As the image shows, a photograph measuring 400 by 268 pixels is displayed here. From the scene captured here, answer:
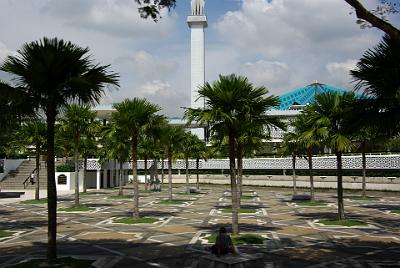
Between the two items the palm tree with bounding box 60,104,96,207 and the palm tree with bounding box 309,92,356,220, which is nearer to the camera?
the palm tree with bounding box 309,92,356,220

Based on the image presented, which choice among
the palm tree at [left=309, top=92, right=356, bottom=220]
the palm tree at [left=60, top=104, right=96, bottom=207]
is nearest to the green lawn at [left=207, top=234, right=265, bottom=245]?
the palm tree at [left=309, top=92, right=356, bottom=220]

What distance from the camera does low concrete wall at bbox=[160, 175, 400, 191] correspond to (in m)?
47.2

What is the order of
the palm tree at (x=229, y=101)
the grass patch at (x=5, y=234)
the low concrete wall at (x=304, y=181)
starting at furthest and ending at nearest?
the low concrete wall at (x=304, y=181) < the grass patch at (x=5, y=234) < the palm tree at (x=229, y=101)

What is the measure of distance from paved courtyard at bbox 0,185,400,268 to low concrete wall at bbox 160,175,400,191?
17875 mm

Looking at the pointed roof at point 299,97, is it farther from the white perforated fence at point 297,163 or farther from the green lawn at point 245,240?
the green lawn at point 245,240

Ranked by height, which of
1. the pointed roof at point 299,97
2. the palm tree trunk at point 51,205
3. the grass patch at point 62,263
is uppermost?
the pointed roof at point 299,97

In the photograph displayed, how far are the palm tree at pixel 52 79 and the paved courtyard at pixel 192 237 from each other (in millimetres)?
3069

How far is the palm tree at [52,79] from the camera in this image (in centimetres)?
1260

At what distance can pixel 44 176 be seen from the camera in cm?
5847

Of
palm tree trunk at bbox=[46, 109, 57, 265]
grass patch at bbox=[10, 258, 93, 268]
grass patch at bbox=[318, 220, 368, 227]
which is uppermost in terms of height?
palm tree trunk at bbox=[46, 109, 57, 265]

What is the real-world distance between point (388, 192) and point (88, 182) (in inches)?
1523

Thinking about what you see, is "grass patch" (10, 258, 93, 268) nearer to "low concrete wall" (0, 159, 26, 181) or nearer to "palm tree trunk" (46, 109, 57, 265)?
"palm tree trunk" (46, 109, 57, 265)

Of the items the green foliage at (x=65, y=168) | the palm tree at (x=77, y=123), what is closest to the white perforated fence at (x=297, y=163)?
the green foliage at (x=65, y=168)

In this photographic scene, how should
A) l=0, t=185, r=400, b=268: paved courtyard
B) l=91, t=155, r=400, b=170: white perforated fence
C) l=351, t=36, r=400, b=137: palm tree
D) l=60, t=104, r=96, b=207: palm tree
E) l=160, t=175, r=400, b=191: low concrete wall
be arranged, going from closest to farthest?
1. l=351, t=36, r=400, b=137: palm tree
2. l=0, t=185, r=400, b=268: paved courtyard
3. l=60, t=104, r=96, b=207: palm tree
4. l=160, t=175, r=400, b=191: low concrete wall
5. l=91, t=155, r=400, b=170: white perforated fence
